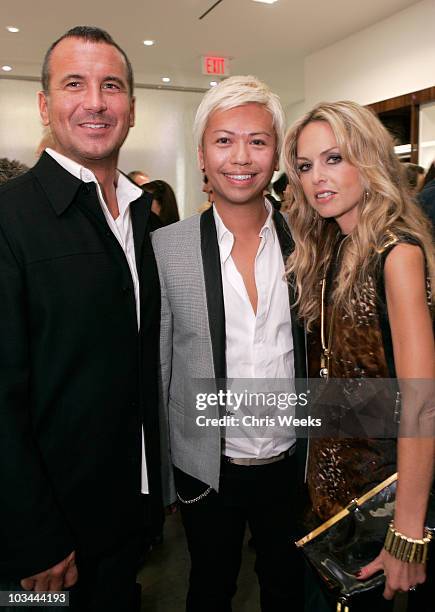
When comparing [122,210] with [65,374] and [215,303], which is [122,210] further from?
[65,374]

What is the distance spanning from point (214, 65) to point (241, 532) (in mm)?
7502

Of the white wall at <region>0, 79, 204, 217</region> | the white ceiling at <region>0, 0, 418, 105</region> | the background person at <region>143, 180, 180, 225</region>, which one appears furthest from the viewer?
the white wall at <region>0, 79, 204, 217</region>

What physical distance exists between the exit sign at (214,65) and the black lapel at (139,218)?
6903 mm

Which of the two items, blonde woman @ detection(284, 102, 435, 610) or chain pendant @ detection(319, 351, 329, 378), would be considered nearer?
blonde woman @ detection(284, 102, 435, 610)

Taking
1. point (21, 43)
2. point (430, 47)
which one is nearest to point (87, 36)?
point (430, 47)

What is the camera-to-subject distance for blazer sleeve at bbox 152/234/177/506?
167cm

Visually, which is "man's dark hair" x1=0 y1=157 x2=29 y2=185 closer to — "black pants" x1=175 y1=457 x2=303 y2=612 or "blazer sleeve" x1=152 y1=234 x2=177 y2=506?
"blazer sleeve" x1=152 y1=234 x2=177 y2=506

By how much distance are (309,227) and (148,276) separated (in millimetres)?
571

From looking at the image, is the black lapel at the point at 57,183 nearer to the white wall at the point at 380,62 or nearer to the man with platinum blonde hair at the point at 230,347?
the man with platinum blonde hair at the point at 230,347

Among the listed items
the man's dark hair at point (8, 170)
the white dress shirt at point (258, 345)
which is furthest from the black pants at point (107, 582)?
the man's dark hair at point (8, 170)

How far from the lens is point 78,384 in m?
1.33

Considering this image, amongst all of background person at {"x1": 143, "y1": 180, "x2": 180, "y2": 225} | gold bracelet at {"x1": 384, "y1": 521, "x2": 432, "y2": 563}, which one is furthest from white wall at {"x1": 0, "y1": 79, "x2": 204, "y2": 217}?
gold bracelet at {"x1": 384, "y1": 521, "x2": 432, "y2": 563}

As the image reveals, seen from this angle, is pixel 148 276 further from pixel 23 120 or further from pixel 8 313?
pixel 23 120

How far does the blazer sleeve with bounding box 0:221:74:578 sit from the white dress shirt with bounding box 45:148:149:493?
0.29m
